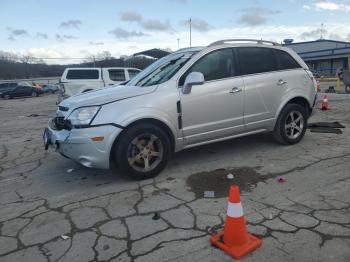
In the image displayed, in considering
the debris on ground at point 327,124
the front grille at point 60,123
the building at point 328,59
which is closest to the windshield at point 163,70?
the front grille at point 60,123

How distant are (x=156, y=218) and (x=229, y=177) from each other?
57.9 inches

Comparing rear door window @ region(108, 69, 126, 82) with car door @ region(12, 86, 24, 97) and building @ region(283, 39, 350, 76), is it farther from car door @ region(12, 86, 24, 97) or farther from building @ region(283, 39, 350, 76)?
building @ region(283, 39, 350, 76)

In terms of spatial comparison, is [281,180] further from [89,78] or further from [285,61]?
[89,78]

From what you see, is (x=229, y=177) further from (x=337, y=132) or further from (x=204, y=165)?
(x=337, y=132)

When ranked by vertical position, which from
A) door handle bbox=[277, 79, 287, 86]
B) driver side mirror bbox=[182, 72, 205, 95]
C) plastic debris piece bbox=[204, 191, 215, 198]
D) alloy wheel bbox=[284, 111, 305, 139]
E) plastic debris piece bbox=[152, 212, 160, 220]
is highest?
driver side mirror bbox=[182, 72, 205, 95]

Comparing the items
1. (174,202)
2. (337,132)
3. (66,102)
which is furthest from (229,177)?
(337,132)

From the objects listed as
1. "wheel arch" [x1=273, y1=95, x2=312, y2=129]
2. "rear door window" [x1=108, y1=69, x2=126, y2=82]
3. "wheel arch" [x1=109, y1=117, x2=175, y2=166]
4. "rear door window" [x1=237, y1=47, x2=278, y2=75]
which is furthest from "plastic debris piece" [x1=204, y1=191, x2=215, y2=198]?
"rear door window" [x1=108, y1=69, x2=126, y2=82]

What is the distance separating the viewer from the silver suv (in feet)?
14.8

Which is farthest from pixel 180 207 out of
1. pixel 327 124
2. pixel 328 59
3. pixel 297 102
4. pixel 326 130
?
pixel 328 59

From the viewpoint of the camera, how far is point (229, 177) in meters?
4.72

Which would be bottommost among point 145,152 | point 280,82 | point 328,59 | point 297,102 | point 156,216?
point 156,216

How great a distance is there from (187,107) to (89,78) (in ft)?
38.0

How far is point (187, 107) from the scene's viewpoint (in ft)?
16.2

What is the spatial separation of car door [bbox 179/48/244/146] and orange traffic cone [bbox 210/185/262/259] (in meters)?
2.18
